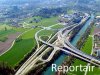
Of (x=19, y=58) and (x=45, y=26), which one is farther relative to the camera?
(x=45, y=26)

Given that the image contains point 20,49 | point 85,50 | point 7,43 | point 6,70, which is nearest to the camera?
point 6,70

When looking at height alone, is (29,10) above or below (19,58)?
below

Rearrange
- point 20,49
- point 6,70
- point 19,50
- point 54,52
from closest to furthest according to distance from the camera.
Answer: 1. point 6,70
2. point 54,52
3. point 19,50
4. point 20,49

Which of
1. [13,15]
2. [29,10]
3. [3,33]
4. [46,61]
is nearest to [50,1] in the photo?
[29,10]

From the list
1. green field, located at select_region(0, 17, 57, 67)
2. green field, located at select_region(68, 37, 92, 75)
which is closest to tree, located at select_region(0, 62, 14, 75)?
green field, located at select_region(0, 17, 57, 67)

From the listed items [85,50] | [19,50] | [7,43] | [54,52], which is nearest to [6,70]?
[19,50]

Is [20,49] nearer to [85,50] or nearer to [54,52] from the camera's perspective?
[54,52]

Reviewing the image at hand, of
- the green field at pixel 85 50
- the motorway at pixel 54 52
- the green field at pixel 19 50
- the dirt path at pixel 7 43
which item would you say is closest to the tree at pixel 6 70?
the motorway at pixel 54 52

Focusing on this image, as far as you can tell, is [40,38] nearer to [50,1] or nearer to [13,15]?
[13,15]

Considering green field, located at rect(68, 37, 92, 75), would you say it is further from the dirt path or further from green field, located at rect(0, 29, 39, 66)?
the dirt path

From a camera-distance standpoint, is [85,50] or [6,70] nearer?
[6,70]

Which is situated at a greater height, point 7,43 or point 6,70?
point 6,70
